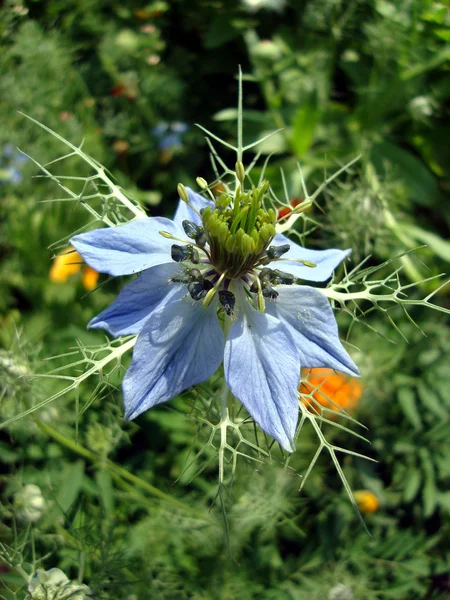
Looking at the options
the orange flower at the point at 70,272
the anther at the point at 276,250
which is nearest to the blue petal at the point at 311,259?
the anther at the point at 276,250

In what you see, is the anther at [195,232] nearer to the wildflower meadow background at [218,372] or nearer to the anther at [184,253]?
the anther at [184,253]

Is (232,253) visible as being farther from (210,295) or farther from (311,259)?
(311,259)

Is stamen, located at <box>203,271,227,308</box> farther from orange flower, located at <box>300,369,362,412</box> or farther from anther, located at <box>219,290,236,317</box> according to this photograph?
orange flower, located at <box>300,369,362,412</box>

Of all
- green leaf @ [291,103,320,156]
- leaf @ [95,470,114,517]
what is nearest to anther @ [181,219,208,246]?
leaf @ [95,470,114,517]

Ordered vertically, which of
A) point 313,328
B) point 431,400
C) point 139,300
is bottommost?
point 431,400

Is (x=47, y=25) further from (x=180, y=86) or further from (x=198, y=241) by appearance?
(x=198, y=241)

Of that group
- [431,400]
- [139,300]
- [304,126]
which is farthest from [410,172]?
[139,300]
